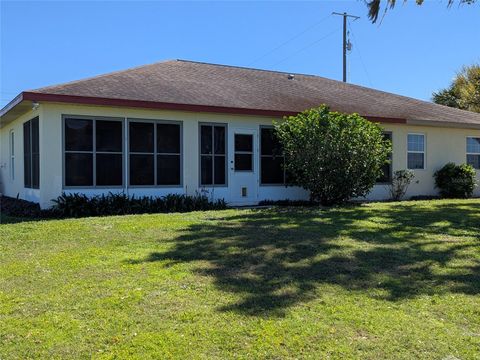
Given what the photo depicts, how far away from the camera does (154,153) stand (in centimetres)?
1342

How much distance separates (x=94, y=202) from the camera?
1210 centimetres

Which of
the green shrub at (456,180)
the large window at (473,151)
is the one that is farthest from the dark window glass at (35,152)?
the large window at (473,151)

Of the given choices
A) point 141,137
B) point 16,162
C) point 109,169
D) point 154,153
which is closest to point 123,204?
point 109,169

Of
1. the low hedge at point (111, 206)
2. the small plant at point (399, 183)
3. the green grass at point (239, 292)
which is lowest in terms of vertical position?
the green grass at point (239, 292)

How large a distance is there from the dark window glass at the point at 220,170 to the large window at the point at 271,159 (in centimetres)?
128

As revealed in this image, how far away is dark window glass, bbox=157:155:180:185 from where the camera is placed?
534 inches

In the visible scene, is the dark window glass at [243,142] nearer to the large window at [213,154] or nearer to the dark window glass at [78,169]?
the large window at [213,154]

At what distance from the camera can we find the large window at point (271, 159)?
15.1 meters

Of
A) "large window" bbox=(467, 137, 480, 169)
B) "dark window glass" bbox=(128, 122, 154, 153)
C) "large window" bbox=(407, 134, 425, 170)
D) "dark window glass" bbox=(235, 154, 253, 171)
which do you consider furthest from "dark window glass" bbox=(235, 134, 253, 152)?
"large window" bbox=(467, 137, 480, 169)

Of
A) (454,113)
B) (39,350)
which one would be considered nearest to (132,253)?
(39,350)

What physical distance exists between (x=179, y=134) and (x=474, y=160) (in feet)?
40.5

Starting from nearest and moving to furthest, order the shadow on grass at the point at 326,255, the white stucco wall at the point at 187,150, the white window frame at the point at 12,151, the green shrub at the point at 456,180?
the shadow on grass at the point at 326,255
the white stucco wall at the point at 187,150
the white window frame at the point at 12,151
the green shrub at the point at 456,180

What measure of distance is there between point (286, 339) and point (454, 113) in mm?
18247

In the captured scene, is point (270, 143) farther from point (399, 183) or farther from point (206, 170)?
point (399, 183)
